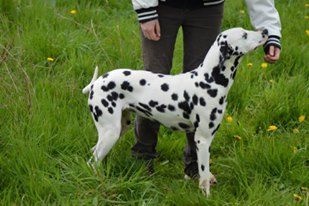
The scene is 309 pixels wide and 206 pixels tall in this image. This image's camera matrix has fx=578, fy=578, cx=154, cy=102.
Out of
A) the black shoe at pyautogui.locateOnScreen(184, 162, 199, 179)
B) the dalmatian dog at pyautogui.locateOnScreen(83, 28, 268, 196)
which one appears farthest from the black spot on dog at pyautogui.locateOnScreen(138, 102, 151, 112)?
the black shoe at pyautogui.locateOnScreen(184, 162, 199, 179)

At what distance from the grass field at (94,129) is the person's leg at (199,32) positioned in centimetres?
64

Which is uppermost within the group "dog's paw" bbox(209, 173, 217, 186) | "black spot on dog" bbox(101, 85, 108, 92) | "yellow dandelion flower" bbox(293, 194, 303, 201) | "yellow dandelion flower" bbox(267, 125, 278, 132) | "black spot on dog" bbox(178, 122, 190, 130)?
"black spot on dog" bbox(101, 85, 108, 92)

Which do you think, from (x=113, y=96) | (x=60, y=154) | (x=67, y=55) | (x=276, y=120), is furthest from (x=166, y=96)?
(x=67, y=55)

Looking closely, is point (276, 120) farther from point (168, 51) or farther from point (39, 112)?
point (39, 112)

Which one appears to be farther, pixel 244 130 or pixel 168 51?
pixel 244 130

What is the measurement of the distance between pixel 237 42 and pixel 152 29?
17.8 inches

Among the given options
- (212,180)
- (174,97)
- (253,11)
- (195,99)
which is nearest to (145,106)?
(174,97)

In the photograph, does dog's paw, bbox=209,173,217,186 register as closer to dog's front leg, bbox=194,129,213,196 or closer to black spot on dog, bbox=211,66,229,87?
dog's front leg, bbox=194,129,213,196

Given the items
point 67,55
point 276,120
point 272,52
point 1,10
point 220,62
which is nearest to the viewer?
point 220,62

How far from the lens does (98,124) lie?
308 centimetres

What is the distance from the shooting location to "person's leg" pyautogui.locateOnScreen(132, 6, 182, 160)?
3.08m

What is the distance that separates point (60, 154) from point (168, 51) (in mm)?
876

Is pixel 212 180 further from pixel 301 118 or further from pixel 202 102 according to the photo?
pixel 301 118

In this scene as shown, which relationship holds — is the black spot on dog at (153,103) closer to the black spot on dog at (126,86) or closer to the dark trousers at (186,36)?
the black spot on dog at (126,86)
